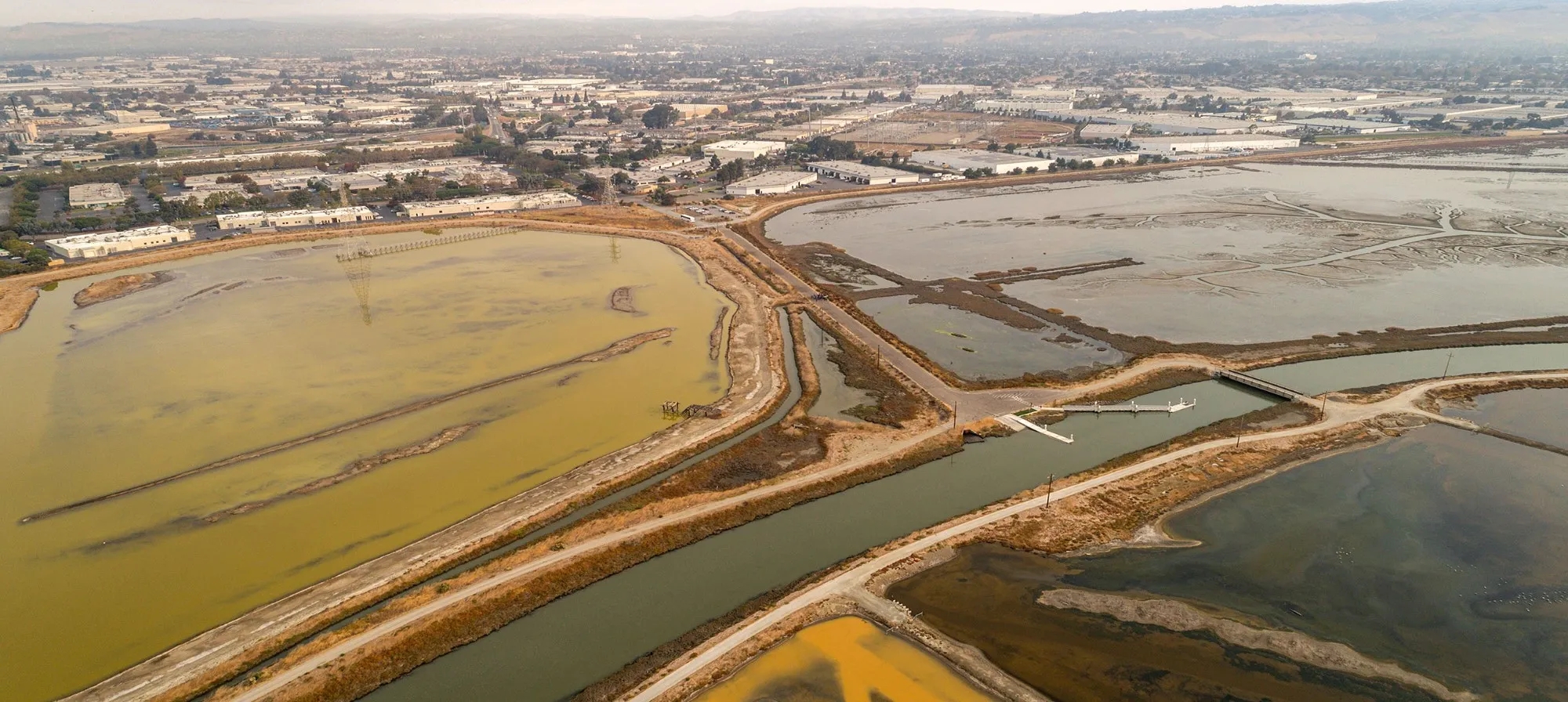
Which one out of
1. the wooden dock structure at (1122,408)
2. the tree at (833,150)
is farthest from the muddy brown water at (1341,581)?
the tree at (833,150)

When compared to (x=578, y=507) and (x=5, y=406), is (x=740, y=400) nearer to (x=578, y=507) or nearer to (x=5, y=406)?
(x=578, y=507)

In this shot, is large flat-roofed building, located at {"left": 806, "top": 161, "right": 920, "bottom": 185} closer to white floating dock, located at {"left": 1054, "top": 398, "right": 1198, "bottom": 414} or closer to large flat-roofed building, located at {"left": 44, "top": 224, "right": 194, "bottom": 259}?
white floating dock, located at {"left": 1054, "top": 398, "right": 1198, "bottom": 414}

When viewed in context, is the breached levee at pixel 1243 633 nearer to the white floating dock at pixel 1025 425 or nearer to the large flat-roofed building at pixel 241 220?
the white floating dock at pixel 1025 425

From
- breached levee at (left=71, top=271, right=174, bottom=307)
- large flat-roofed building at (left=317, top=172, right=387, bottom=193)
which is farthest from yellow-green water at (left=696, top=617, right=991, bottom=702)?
large flat-roofed building at (left=317, top=172, right=387, bottom=193)

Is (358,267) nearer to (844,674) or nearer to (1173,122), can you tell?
(844,674)

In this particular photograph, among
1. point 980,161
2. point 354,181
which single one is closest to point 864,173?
point 980,161

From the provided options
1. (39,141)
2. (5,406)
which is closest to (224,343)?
(5,406)
